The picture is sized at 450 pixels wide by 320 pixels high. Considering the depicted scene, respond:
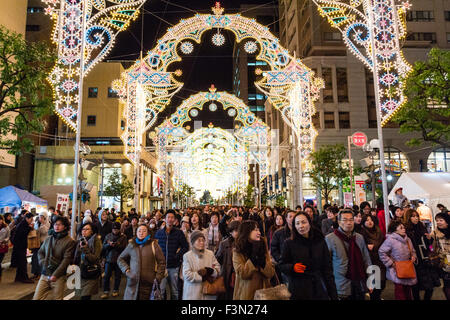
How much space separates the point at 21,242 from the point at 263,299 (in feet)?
29.8

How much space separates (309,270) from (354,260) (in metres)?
1.38

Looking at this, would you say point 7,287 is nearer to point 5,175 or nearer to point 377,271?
point 377,271

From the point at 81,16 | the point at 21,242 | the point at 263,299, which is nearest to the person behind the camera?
the point at 263,299

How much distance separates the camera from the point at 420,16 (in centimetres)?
4297

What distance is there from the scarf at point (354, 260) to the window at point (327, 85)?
131ft

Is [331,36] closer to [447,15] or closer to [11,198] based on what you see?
[447,15]

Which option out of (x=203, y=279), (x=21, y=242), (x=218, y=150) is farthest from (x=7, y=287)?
(x=218, y=150)

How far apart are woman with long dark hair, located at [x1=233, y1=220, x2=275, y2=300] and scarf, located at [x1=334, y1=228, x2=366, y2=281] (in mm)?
1508

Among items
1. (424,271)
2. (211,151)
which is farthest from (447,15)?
(424,271)

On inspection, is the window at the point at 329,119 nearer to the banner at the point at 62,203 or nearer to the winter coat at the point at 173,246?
the banner at the point at 62,203

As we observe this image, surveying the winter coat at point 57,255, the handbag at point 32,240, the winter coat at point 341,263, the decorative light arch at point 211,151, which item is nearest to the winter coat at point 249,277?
the winter coat at point 341,263

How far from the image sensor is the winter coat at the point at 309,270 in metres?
4.29

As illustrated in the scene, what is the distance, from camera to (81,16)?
11555 mm

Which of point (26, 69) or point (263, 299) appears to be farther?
point (26, 69)
